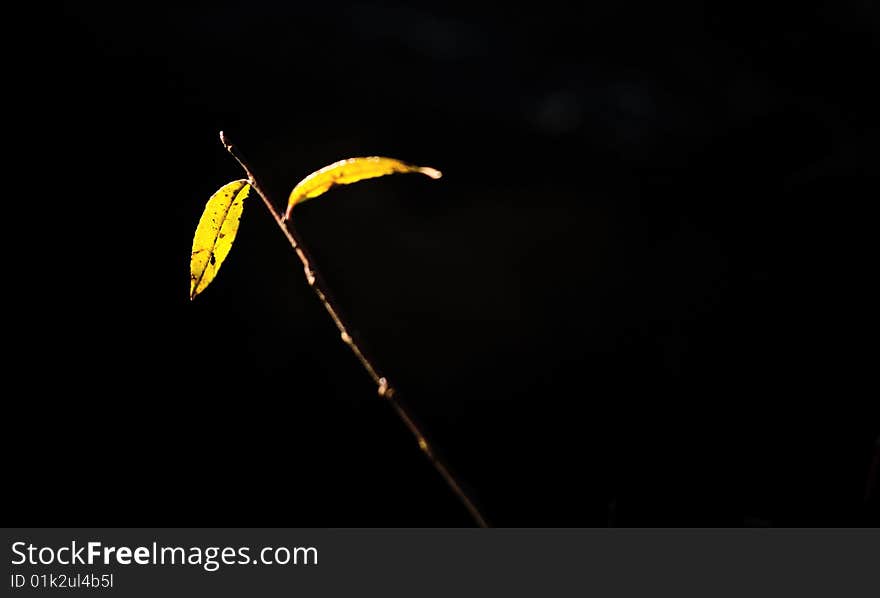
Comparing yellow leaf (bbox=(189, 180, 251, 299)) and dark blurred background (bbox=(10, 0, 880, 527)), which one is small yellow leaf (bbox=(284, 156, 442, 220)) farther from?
dark blurred background (bbox=(10, 0, 880, 527))

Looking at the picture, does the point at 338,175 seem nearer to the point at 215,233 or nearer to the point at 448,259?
the point at 215,233

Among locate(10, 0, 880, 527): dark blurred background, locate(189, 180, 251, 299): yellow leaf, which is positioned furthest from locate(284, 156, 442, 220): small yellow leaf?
locate(10, 0, 880, 527): dark blurred background

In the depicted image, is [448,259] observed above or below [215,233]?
above

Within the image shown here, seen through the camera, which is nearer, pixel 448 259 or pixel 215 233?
pixel 215 233

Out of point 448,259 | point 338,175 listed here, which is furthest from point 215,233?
point 448,259

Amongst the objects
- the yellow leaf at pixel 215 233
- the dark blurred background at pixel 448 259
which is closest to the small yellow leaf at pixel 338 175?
the yellow leaf at pixel 215 233

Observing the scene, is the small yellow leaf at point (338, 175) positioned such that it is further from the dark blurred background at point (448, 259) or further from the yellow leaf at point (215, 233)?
the dark blurred background at point (448, 259)
